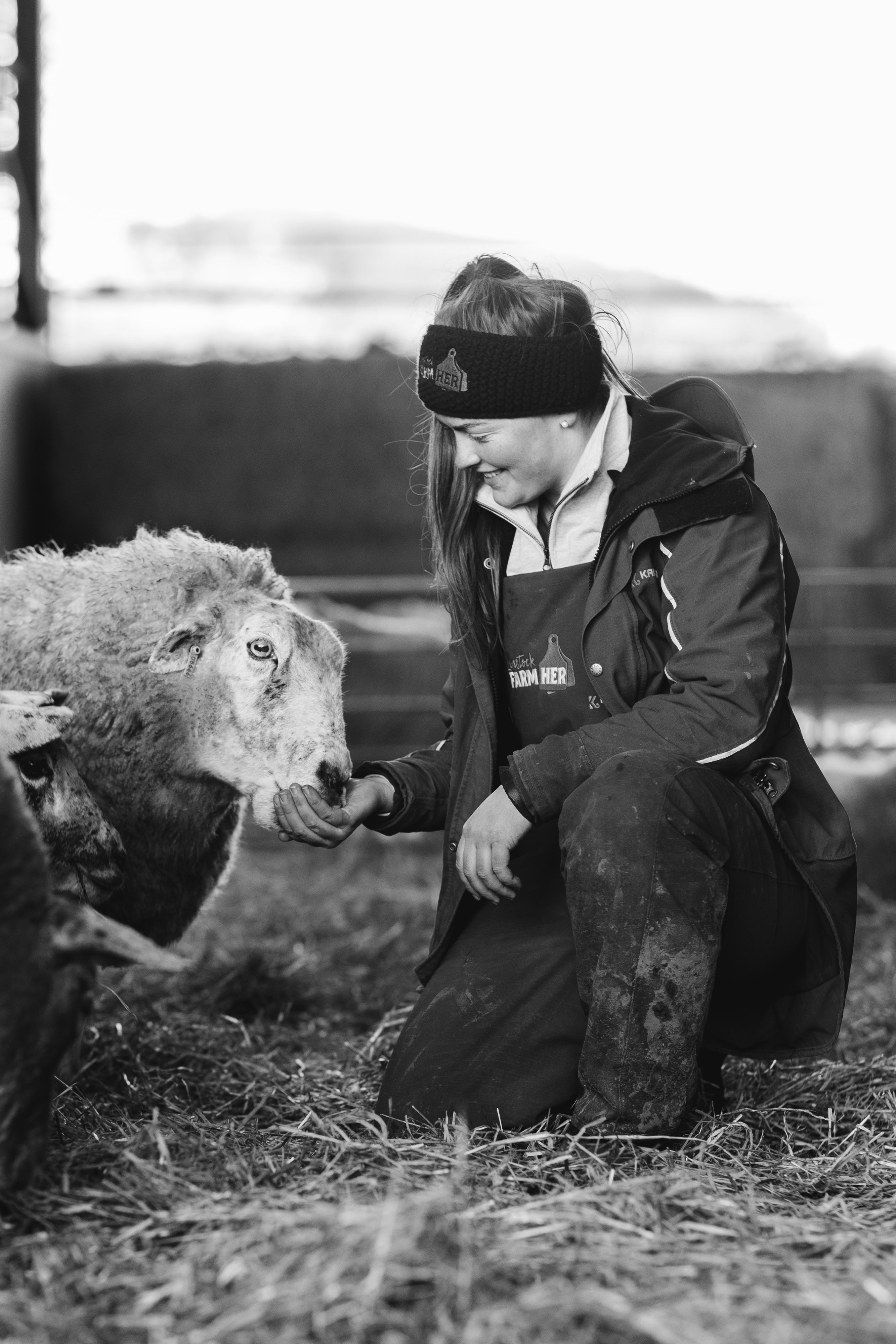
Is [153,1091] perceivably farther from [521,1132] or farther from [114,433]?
[114,433]

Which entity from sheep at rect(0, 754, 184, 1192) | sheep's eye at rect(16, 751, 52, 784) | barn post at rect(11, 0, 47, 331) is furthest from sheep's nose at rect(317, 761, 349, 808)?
barn post at rect(11, 0, 47, 331)

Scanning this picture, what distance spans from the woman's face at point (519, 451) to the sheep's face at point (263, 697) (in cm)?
49

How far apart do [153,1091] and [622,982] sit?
91 centimetres

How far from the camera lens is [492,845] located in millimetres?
2350

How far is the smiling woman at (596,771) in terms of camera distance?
2234 mm

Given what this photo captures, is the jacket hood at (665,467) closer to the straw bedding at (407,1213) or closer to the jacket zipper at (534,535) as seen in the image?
the jacket zipper at (534,535)

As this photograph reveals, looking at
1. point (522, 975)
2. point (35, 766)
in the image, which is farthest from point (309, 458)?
point (522, 975)

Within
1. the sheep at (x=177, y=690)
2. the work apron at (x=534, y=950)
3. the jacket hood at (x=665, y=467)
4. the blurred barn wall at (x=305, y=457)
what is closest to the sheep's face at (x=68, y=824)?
the sheep at (x=177, y=690)

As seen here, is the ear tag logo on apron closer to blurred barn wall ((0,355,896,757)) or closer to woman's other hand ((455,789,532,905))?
woman's other hand ((455,789,532,905))

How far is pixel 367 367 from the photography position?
28.3 ft

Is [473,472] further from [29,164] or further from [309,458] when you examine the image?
[29,164]

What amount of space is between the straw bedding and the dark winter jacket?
30 cm

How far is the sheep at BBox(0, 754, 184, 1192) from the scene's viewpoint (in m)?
Answer: 1.75

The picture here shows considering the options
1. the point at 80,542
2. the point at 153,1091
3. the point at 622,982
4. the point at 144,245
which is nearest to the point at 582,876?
the point at 622,982
